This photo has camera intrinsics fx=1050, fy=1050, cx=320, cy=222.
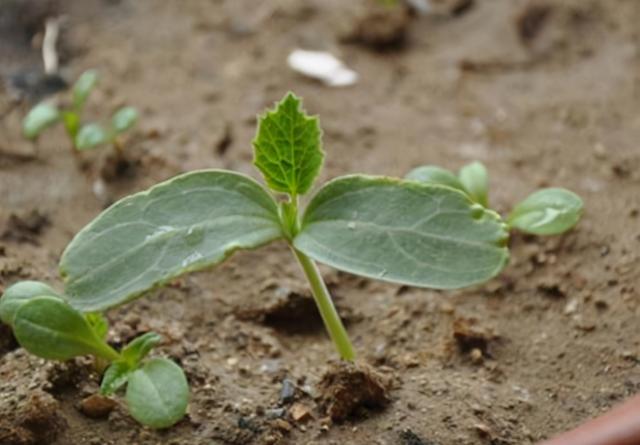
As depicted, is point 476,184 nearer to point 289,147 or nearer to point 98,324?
point 289,147

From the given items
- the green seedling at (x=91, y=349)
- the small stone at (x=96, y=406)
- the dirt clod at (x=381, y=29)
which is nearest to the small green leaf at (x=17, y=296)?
the green seedling at (x=91, y=349)

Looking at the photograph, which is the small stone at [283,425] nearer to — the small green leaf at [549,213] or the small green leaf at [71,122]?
the small green leaf at [549,213]

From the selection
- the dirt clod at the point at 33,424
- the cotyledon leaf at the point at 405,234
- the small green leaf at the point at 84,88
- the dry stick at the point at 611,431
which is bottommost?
the dirt clod at the point at 33,424

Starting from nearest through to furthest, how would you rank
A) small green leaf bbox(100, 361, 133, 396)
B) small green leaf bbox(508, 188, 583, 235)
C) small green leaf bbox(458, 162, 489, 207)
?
small green leaf bbox(100, 361, 133, 396), small green leaf bbox(508, 188, 583, 235), small green leaf bbox(458, 162, 489, 207)

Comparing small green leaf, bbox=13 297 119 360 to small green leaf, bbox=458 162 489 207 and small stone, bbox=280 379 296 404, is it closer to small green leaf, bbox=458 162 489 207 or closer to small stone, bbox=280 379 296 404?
small stone, bbox=280 379 296 404

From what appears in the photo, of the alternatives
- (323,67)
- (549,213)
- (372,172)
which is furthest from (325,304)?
(323,67)

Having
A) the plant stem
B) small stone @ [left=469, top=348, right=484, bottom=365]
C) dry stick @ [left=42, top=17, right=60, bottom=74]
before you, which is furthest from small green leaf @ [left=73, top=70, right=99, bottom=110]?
small stone @ [left=469, top=348, right=484, bottom=365]
